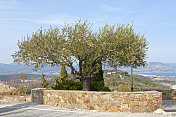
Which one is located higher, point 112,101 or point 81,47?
point 81,47

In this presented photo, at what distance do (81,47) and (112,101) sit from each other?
4654mm

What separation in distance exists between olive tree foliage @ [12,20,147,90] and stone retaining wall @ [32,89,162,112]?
9.39ft

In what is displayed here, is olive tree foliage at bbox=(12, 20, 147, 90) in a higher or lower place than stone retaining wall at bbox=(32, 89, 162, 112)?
higher

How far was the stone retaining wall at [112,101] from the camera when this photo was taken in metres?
12.9

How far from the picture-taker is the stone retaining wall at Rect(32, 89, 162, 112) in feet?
42.2

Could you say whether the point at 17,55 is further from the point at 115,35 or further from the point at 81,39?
the point at 115,35

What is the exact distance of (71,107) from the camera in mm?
14766

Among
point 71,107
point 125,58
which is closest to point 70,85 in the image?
point 71,107

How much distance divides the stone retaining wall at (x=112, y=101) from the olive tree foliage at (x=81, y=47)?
286cm

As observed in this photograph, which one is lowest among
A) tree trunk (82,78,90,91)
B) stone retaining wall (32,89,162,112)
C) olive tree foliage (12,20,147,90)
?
stone retaining wall (32,89,162,112)

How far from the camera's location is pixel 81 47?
50.2 ft

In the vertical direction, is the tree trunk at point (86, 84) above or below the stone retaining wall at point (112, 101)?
above

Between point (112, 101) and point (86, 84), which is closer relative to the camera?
point (112, 101)

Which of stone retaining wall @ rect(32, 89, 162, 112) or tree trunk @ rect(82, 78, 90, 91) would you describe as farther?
tree trunk @ rect(82, 78, 90, 91)
